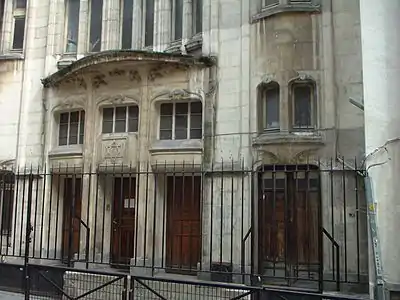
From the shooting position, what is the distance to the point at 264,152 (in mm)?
10805

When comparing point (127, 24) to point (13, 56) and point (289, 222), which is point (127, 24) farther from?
point (289, 222)

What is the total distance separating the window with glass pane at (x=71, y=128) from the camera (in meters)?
13.5

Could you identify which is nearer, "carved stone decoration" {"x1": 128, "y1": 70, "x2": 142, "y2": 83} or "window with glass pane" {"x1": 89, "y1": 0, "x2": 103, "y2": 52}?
"carved stone decoration" {"x1": 128, "y1": 70, "x2": 142, "y2": 83}

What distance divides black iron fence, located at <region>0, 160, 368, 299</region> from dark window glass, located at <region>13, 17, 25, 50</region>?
3952 millimetres

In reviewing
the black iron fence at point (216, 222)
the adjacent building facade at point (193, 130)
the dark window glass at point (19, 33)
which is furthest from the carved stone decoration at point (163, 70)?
the dark window glass at point (19, 33)

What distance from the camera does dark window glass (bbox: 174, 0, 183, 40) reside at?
12.8 meters

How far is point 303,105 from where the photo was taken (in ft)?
36.0

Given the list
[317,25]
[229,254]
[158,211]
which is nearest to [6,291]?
[158,211]

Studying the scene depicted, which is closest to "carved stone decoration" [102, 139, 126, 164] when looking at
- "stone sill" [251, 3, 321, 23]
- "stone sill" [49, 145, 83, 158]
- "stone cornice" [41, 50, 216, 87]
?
"stone sill" [49, 145, 83, 158]

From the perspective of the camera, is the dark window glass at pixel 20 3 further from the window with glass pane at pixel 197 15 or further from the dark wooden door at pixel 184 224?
the dark wooden door at pixel 184 224

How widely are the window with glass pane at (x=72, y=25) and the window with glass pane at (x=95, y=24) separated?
22.3 inches

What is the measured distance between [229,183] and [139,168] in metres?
2.40

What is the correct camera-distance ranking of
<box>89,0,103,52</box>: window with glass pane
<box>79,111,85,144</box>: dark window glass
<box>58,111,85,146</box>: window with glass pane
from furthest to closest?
<box>89,0,103,52</box>: window with glass pane, <box>58,111,85,146</box>: window with glass pane, <box>79,111,85,144</box>: dark window glass

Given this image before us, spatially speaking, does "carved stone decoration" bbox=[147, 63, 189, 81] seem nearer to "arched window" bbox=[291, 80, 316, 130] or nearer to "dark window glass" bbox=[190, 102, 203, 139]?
"dark window glass" bbox=[190, 102, 203, 139]
